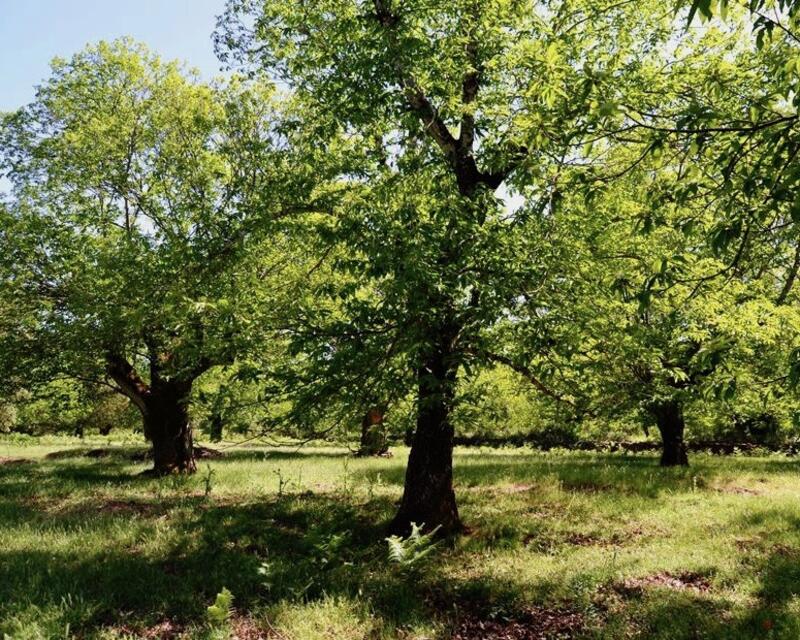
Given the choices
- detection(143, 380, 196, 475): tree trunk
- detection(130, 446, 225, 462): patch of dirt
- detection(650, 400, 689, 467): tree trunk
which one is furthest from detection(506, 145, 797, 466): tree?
detection(130, 446, 225, 462): patch of dirt

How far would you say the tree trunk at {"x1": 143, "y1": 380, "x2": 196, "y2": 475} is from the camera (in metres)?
20.0

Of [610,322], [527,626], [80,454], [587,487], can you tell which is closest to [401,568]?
Result: [527,626]

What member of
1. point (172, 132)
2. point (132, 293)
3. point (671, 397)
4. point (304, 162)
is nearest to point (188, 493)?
point (132, 293)

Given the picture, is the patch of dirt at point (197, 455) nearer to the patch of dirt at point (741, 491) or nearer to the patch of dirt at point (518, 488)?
the patch of dirt at point (518, 488)

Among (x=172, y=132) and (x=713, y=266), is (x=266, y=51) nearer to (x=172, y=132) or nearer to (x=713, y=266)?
(x=172, y=132)

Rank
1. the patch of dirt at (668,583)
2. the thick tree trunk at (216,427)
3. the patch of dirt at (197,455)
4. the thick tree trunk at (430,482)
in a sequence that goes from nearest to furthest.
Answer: the patch of dirt at (668,583)
the thick tree trunk at (216,427)
the thick tree trunk at (430,482)
the patch of dirt at (197,455)

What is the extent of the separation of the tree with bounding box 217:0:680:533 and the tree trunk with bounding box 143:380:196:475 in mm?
11237

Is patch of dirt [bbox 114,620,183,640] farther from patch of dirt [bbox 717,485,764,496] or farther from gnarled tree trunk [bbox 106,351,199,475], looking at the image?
patch of dirt [bbox 717,485,764,496]

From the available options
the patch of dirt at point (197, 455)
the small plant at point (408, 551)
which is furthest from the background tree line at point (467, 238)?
the patch of dirt at point (197, 455)

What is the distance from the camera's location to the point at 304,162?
11078 millimetres

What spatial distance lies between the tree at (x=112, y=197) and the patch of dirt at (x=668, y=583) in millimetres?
9603

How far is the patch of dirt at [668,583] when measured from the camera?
8080 millimetres

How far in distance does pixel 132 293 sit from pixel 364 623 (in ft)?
26.1

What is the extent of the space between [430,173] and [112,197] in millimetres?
14110
